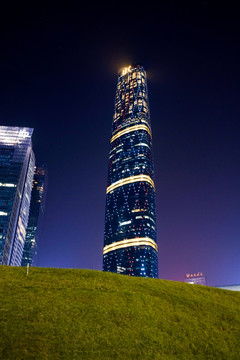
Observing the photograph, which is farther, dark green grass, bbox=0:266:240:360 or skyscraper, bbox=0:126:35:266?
skyscraper, bbox=0:126:35:266

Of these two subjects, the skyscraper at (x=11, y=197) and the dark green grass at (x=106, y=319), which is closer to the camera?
the dark green grass at (x=106, y=319)

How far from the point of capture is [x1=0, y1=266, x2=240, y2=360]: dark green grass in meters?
11.4

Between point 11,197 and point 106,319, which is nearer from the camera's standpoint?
point 106,319

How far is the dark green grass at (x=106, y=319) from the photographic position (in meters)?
11.4

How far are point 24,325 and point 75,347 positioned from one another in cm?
240

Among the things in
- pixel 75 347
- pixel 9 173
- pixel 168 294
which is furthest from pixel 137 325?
pixel 9 173

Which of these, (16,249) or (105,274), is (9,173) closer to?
(16,249)

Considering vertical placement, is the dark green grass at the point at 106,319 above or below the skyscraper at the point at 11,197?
below

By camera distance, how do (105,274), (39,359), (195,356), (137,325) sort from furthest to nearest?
(105,274), (137,325), (195,356), (39,359)

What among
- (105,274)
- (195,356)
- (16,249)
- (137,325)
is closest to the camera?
(195,356)

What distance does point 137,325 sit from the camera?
13.3m

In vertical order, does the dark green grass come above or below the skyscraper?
below

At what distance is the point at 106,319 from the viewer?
525 inches

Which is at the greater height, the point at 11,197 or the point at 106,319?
the point at 11,197
